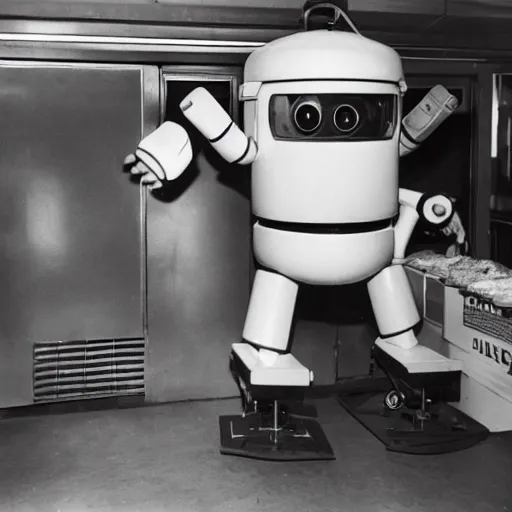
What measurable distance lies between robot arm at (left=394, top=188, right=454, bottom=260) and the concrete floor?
634 millimetres

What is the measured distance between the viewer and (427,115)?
2.39m

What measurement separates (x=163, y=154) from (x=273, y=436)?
0.91m

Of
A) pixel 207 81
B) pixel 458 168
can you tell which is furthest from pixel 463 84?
pixel 207 81

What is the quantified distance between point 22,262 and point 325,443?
1.15m

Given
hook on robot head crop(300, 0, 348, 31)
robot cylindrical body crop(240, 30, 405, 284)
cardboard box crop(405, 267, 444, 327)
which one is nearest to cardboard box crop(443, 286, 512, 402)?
cardboard box crop(405, 267, 444, 327)

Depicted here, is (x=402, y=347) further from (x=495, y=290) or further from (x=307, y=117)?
(x=307, y=117)

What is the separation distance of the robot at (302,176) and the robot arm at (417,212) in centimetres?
14

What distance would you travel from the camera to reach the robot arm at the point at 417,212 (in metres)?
2.36

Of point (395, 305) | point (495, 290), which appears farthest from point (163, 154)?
point (495, 290)

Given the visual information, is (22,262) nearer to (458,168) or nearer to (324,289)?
(324,289)

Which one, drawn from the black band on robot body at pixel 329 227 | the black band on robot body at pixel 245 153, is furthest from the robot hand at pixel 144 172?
the black band on robot body at pixel 329 227

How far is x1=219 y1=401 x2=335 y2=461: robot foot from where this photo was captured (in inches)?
84.1

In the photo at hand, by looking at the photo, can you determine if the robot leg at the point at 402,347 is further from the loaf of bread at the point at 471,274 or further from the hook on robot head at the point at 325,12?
the hook on robot head at the point at 325,12

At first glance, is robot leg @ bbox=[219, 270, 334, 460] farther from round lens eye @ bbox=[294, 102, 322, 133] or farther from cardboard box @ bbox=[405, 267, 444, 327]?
cardboard box @ bbox=[405, 267, 444, 327]
